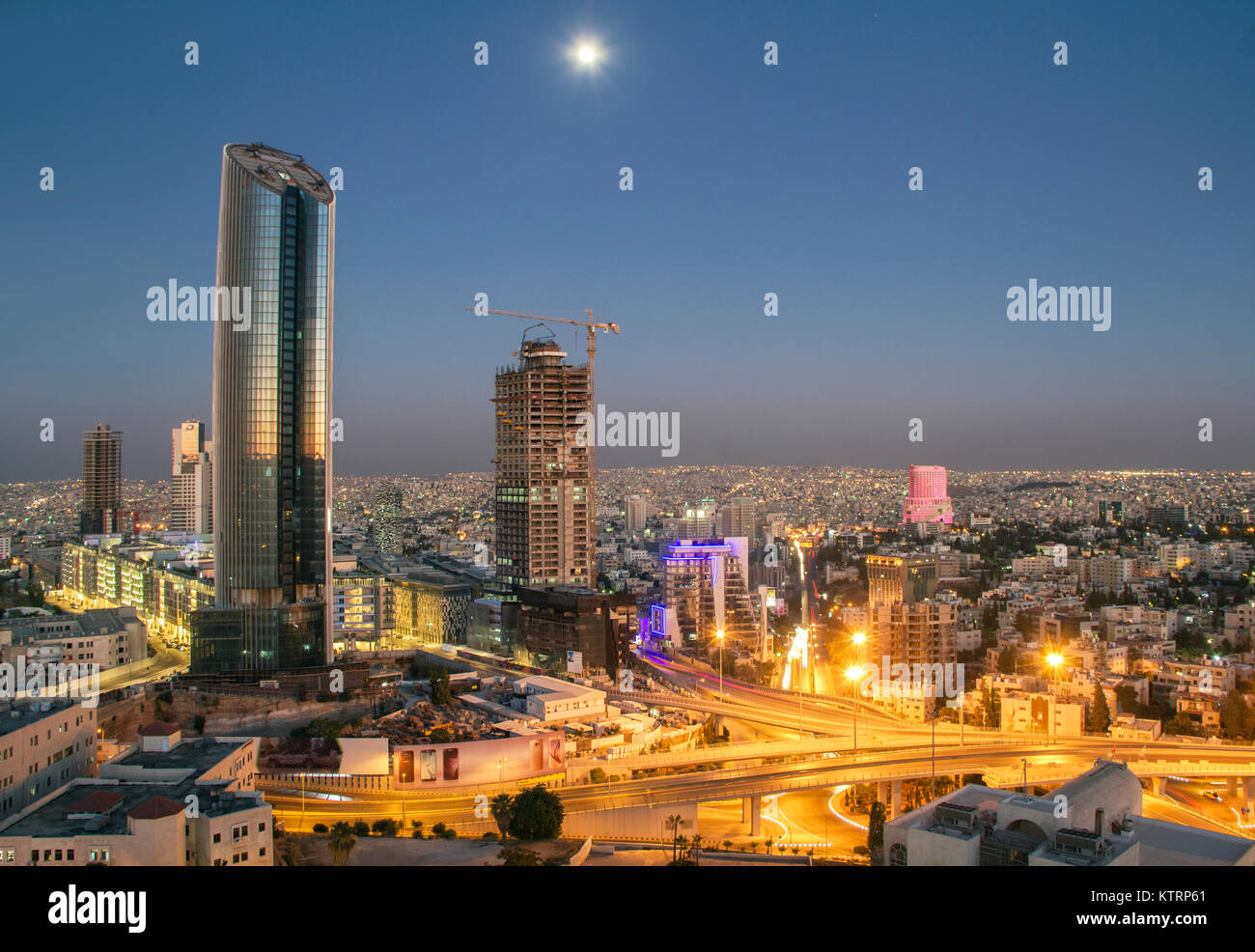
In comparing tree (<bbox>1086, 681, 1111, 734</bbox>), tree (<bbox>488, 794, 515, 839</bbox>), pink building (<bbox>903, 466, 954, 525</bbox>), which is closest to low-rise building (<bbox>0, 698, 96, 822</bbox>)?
tree (<bbox>488, 794, 515, 839</bbox>)

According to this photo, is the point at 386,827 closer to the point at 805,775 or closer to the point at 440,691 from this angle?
the point at 805,775

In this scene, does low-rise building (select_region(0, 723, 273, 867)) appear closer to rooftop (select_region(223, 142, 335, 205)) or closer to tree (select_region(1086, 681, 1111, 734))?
rooftop (select_region(223, 142, 335, 205))

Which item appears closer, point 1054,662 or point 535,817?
point 535,817

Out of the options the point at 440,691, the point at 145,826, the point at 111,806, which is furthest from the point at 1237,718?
the point at 111,806

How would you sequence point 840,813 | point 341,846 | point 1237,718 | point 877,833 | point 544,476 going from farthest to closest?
point 544,476 < point 1237,718 < point 840,813 < point 877,833 < point 341,846
